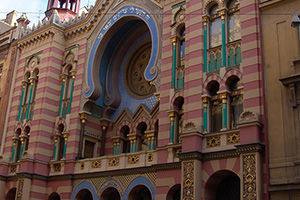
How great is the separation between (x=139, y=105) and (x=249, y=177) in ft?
33.9

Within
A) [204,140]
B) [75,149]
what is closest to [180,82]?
[204,140]

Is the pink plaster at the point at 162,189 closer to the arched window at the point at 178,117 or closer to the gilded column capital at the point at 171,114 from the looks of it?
the arched window at the point at 178,117

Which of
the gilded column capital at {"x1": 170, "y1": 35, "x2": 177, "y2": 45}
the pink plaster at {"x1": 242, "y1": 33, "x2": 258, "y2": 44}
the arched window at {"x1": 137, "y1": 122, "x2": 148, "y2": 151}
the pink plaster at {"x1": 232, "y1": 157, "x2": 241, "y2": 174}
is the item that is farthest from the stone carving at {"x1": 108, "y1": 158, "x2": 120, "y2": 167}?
the pink plaster at {"x1": 242, "y1": 33, "x2": 258, "y2": 44}

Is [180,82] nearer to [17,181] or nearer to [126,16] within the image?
[126,16]

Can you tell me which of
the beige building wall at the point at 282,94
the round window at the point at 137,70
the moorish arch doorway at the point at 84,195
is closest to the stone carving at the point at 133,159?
the moorish arch doorway at the point at 84,195

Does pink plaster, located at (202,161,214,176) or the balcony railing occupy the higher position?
the balcony railing

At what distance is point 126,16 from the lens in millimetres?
25641

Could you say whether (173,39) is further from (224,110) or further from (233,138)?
(233,138)

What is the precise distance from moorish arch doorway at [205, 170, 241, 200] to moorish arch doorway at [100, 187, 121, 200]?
6.19 metres

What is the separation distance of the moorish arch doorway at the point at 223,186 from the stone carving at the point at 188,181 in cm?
68

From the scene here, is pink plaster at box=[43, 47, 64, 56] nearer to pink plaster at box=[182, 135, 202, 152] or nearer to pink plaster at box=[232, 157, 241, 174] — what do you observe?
pink plaster at box=[182, 135, 202, 152]

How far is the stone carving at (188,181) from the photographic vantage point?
17.7 meters

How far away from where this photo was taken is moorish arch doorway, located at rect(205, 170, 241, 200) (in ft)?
59.0

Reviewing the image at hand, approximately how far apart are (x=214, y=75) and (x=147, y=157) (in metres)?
5.23
